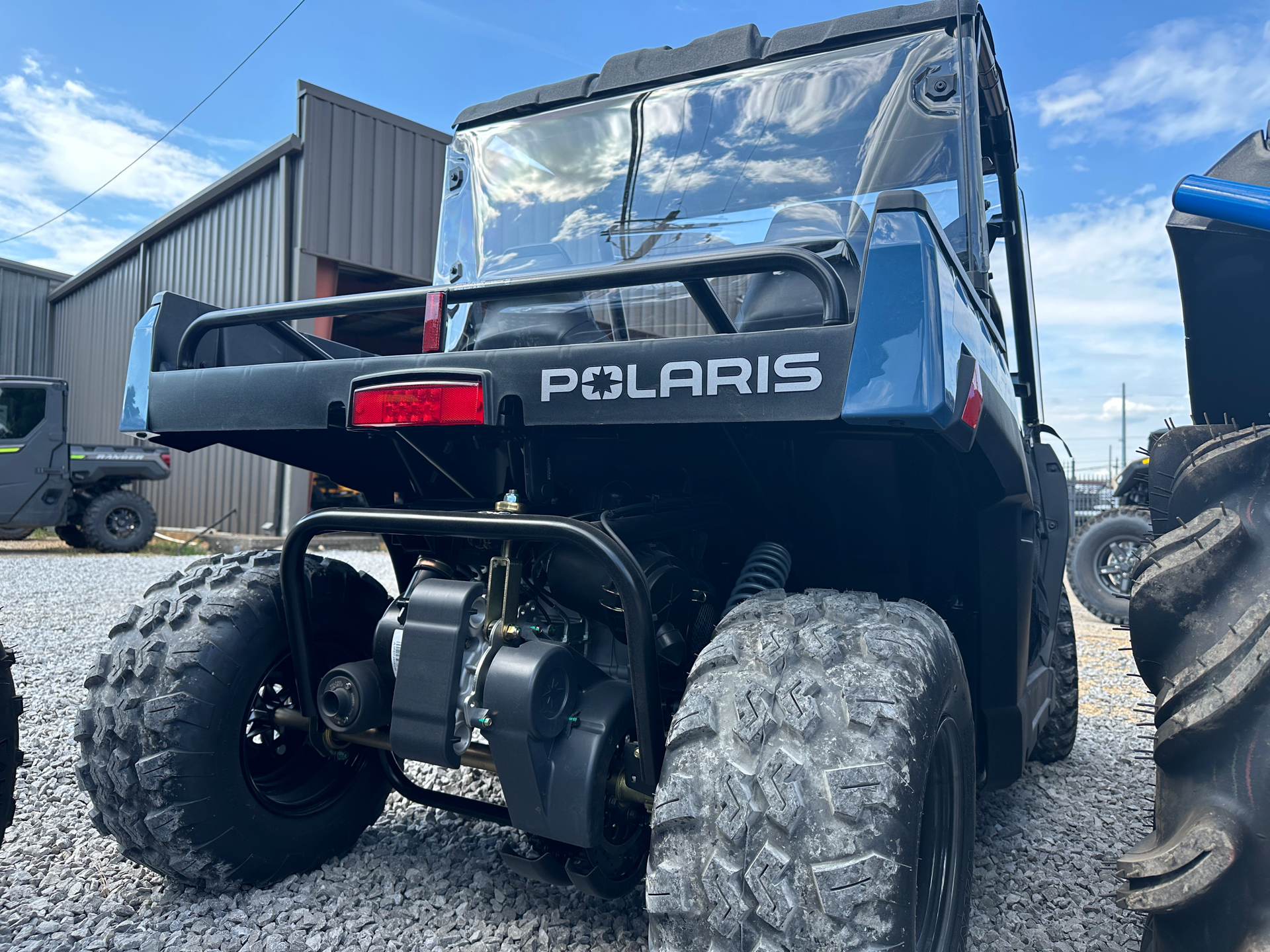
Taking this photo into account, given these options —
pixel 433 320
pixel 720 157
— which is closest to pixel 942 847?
pixel 433 320

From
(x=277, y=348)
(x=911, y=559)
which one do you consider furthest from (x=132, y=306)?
(x=911, y=559)

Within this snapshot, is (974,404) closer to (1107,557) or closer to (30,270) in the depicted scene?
(1107,557)

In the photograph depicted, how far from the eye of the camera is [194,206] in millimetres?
15875

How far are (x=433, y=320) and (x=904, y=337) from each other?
985mm

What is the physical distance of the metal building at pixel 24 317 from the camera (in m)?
22.7

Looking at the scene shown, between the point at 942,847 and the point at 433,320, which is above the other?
the point at 433,320

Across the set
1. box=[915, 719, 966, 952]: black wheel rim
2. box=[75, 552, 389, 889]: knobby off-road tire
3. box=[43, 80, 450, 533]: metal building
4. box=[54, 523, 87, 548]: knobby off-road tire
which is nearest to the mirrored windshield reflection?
box=[75, 552, 389, 889]: knobby off-road tire

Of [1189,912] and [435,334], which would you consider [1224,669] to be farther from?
[435,334]

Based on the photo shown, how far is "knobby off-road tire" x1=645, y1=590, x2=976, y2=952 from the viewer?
4.31 feet

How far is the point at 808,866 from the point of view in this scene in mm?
1320

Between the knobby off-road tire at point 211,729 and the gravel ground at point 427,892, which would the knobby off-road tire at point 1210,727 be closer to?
the gravel ground at point 427,892

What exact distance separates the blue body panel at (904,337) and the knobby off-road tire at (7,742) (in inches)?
79.0

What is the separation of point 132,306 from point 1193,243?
2055 cm

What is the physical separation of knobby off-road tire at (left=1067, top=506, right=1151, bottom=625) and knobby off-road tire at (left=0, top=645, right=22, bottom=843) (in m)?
8.52
